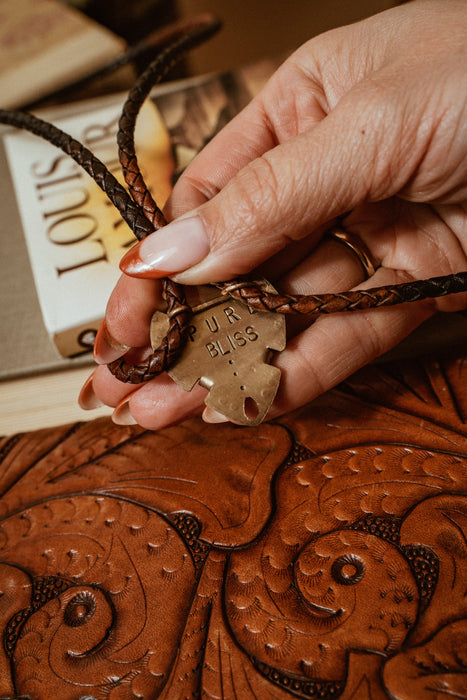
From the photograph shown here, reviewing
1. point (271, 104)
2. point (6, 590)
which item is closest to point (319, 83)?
point (271, 104)

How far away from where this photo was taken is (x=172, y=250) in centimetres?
61

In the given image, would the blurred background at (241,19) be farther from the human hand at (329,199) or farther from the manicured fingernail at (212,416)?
the manicured fingernail at (212,416)

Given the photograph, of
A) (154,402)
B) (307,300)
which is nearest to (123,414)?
(154,402)

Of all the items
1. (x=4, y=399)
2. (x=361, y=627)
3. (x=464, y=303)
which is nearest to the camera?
(x=361, y=627)

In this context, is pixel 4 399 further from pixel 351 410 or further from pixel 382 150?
pixel 382 150

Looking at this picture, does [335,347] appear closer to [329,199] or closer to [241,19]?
[329,199]

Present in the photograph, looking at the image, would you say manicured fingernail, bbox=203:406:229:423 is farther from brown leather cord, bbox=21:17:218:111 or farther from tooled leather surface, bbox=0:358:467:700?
brown leather cord, bbox=21:17:218:111

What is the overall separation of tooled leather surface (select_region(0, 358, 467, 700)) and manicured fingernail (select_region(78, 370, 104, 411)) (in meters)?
0.05

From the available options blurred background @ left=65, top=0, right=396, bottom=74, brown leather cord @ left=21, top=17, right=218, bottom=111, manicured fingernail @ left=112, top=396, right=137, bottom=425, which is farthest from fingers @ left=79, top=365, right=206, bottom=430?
blurred background @ left=65, top=0, right=396, bottom=74

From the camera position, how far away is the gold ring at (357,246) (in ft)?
2.60

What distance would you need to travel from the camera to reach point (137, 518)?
2.15ft

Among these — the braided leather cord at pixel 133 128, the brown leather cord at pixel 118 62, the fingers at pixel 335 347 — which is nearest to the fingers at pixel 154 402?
the fingers at pixel 335 347

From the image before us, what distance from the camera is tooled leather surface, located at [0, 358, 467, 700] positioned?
526 millimetres

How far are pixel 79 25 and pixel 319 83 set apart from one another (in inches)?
38.0
